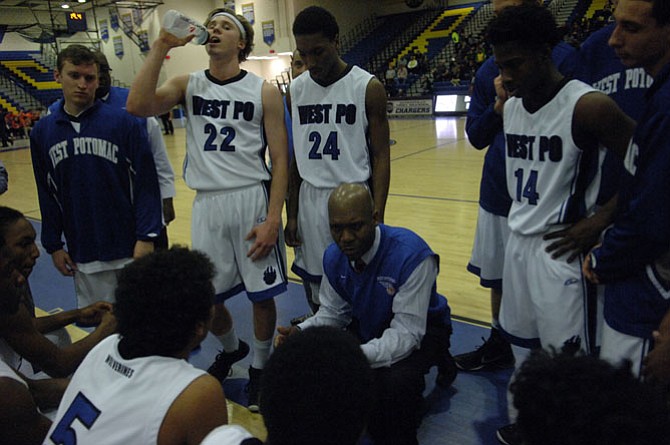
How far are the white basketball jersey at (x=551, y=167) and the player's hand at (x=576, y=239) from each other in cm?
5

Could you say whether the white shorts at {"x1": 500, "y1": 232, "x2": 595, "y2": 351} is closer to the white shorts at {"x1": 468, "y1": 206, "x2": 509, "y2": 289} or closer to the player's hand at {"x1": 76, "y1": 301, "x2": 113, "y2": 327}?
the white shorts at {"x1": 468, "y1": 206, "x2": 509, "y2": 289}

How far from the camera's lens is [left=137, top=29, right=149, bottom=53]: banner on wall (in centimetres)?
2494

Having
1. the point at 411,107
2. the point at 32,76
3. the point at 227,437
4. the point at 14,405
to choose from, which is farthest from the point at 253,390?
the point at 32,76

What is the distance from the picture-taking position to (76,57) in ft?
8.11

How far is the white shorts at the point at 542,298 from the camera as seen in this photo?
1827 millimetres

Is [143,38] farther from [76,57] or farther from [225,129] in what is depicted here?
[225,129]

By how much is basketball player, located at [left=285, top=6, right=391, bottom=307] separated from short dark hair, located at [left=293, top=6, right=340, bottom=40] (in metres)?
0.02

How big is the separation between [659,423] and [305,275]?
2184 millimetres

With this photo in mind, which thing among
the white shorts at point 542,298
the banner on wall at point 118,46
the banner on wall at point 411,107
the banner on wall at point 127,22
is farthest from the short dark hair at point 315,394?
the banner on wall at point 118,46

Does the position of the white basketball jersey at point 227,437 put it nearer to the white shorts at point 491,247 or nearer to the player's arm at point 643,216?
the player's arm at point 643,216

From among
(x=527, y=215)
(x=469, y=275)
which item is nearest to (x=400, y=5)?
(x=469, y=275)

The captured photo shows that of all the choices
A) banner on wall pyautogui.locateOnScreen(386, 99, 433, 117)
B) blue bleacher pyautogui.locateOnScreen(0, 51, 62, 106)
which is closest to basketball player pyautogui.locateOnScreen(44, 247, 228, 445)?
banner on wall pyautogui.locateOnScreen(386, 99, 433, 117)

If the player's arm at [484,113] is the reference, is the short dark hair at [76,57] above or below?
above

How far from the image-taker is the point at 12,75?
26.3 metres
